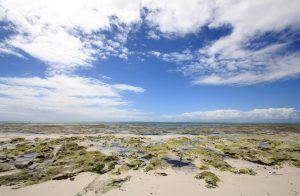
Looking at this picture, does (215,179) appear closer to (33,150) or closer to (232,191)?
(232,191)

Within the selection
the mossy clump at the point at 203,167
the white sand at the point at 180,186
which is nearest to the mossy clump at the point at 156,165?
the white sand at the point at 180,186

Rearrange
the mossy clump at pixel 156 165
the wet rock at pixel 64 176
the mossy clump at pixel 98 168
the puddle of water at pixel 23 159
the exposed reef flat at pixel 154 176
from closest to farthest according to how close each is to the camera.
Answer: the exposed reef flat at pixel 154 176, the wet rock at pixel 64 176, the mossy clump at pixel 98 168, the mossy clump at pixel 156 165, the puddle of water at pixel 23 159

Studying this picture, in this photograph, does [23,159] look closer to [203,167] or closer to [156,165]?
[156,165]

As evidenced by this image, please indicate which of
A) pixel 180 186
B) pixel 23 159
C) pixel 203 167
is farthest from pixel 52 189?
pixel 203 167

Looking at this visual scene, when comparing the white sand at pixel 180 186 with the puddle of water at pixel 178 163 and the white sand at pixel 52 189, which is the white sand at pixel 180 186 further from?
the puddle of water at pixel 178 163

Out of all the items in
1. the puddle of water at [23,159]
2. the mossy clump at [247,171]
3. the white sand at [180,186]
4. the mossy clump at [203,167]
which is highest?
the puddle of water at [23,159]

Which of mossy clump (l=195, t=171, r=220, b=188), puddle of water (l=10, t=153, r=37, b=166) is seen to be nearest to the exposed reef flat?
mossy clump (l=195, t=171, r=220, b=188)

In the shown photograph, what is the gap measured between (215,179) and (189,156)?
6.75 meters

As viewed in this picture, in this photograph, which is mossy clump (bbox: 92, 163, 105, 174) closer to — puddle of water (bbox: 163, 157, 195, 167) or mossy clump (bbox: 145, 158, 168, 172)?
mossy clump (bbox: 145, 158, 168, 172)

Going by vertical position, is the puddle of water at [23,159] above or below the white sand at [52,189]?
above

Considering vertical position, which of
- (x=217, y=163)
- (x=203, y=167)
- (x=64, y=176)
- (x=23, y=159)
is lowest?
(x=64, y=176)

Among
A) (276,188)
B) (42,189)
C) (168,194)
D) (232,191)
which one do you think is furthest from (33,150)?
(276,188)

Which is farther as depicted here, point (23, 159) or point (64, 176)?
point (23, 159)

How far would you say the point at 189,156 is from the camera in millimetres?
19375
